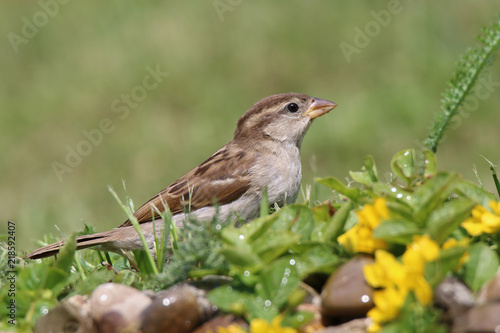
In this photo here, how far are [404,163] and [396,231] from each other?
812mm

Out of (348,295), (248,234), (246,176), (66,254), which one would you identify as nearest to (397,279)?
(348,295)

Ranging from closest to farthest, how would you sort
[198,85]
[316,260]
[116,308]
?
[116,308], [316,260], [198,85]

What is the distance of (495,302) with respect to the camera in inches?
89.0

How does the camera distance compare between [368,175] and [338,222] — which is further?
[368,175]

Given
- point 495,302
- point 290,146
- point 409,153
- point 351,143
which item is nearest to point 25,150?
point 351,143

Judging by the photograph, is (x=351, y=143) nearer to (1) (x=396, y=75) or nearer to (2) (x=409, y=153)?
(1) (x=396, y=75)

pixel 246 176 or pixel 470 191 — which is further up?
pixel 470 191

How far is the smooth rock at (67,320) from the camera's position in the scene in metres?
2.54

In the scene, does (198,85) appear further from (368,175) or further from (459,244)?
(459,244)

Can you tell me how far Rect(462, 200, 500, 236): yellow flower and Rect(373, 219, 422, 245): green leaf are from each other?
23cm

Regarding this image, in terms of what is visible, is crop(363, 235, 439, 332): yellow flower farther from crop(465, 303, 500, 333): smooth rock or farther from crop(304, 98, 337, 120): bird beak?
crop(304, 98, 337, 120): bird beak

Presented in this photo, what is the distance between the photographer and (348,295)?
243 cm

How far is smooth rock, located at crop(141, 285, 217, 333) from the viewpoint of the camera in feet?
8.04

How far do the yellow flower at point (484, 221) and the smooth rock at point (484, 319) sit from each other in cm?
44
